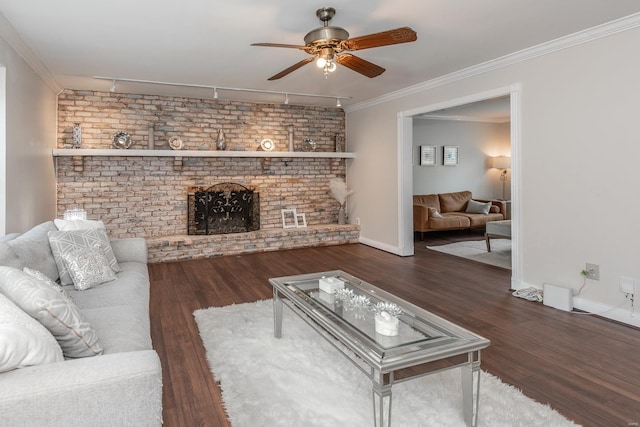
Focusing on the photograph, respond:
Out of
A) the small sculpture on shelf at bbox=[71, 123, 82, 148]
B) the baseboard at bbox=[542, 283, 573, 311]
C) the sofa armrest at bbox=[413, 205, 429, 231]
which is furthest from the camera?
the sofa armrest at bbox=[413, 205, 429, 231]

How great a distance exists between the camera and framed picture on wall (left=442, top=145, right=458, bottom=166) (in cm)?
826

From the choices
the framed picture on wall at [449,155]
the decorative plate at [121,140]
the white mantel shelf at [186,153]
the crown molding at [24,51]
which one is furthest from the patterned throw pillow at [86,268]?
the framed picture on wall at [449,155]

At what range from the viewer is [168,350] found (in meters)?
2.67

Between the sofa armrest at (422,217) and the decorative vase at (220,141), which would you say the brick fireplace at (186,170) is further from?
the sofa armrest at (422,217)

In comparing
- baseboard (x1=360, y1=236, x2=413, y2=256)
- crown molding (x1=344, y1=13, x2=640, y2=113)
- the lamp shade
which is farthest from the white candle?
the lamp shade

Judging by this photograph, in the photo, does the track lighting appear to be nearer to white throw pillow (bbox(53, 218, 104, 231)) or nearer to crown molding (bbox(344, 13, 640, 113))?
crown molding (bbox(344, 13, 640, 113))

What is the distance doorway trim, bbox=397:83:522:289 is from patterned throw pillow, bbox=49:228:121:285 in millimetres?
3629

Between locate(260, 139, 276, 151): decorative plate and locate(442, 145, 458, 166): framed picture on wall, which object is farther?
locate(442, 145, 458, 166): framed picture on wall

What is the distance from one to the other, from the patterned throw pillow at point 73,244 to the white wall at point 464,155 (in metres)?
6.23

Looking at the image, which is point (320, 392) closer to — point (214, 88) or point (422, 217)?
point (214, 88)

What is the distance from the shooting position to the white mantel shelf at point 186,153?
17.0 feet

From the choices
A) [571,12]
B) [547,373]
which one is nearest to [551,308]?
[547,373]

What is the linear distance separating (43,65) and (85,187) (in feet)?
5.97

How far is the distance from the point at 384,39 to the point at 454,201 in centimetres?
591
